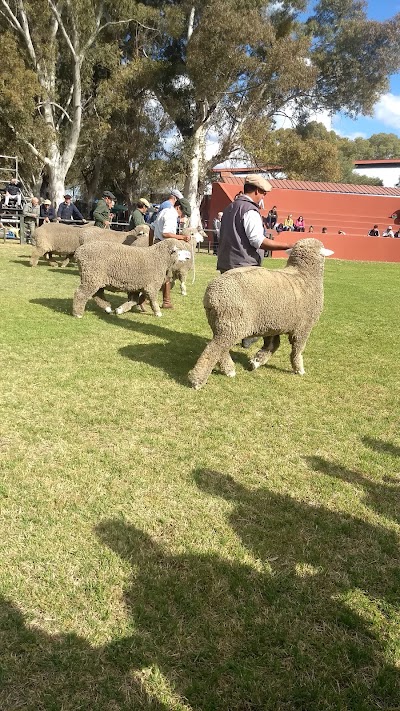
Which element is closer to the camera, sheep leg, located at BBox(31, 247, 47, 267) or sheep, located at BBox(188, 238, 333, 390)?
sheep, located at BBox(188, 238, 333, 390)

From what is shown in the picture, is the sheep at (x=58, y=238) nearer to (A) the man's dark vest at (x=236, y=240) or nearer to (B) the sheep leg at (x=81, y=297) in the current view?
(B) the sheep leg at (x=81, y=297)

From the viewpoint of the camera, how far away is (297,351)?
550cm

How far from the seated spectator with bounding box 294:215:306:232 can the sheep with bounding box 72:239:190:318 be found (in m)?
21.0

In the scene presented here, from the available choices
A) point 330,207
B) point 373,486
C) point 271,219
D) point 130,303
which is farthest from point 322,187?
point 373,486

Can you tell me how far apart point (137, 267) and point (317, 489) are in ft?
15.4

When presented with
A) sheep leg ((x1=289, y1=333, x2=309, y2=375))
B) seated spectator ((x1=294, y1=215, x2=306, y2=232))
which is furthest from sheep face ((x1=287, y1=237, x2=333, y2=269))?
seated spectator ((x1=294, y1=215, x2=306, y2=232))

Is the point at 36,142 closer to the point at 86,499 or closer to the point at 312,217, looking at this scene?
the point at 312,217

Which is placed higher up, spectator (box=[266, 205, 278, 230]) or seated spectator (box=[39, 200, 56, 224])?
A: spectator (box=[266, 205, 278, 230])

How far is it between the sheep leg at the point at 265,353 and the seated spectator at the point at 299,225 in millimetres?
22370

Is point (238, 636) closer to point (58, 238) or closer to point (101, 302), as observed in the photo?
point (101, 302)

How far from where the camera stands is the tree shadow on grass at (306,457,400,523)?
313 cm

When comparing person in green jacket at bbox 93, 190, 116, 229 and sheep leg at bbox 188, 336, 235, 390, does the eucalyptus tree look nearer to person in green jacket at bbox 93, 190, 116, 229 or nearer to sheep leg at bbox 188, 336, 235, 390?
person in green jacket at bbox 93, 190, 116, 229

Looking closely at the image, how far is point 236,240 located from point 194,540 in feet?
12.4

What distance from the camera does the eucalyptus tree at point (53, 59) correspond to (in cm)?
2187
